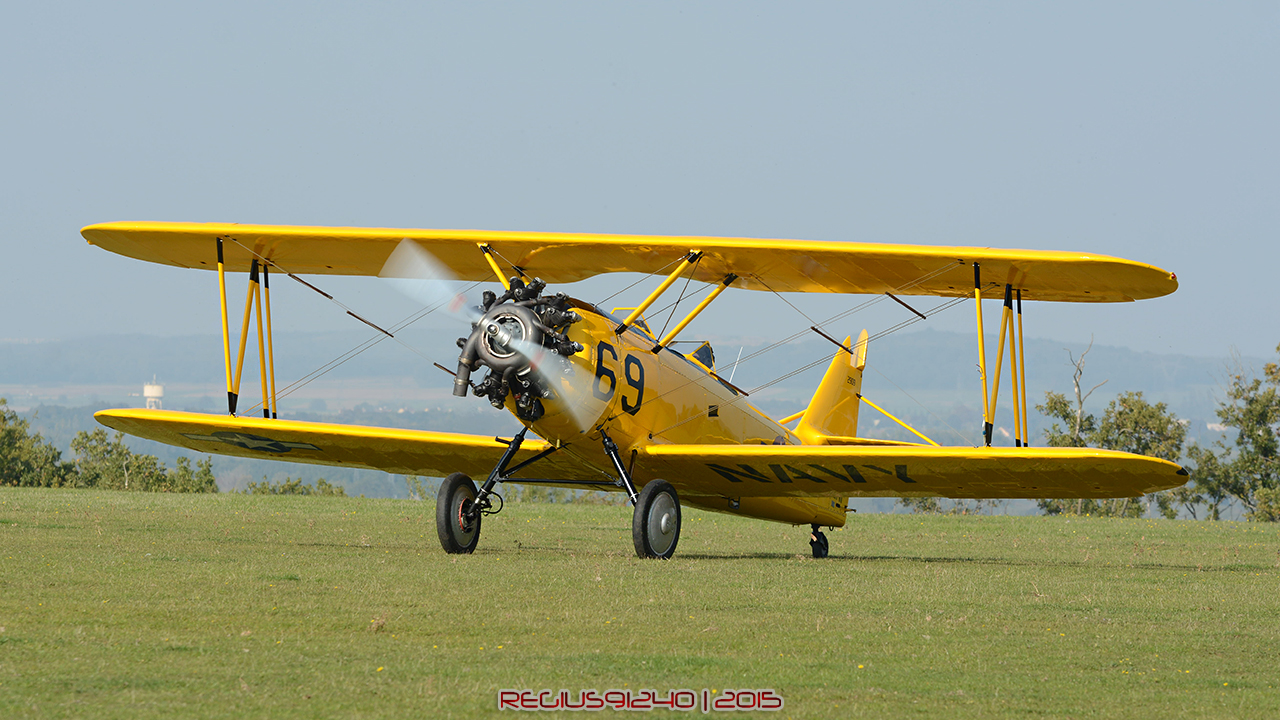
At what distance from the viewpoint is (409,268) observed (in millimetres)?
13500

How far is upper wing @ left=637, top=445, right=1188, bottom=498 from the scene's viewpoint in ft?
39.4

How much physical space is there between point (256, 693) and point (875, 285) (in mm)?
10414

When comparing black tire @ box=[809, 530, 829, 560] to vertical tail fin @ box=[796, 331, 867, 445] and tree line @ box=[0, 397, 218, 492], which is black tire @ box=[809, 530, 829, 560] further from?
tree line @ box=[0, 397, 218, 492]

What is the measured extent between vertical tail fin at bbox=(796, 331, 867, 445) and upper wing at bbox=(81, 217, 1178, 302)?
11.7 feet

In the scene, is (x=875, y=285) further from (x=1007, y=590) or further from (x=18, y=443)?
(x=18, y=443)

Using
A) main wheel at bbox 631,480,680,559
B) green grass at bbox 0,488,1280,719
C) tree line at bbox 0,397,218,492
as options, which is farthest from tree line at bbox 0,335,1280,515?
green grass at bbox 0,488,1280,719

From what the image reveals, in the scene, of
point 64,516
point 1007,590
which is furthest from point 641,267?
point 64,516

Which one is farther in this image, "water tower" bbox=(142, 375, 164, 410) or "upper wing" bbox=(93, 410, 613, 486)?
"water tower" bbox=(142, 375, 164, 410)

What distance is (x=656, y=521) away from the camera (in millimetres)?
11758

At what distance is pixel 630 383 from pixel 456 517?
2246 millimetres

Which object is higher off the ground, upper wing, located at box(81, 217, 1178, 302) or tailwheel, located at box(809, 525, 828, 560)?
upper wing, located at box(81, 217, 1178, 302)

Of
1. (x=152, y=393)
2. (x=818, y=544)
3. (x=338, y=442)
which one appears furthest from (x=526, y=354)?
(x=152, y=393)

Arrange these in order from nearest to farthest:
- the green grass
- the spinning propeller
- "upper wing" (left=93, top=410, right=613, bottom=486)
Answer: the green grass
the spinning propeller
"upper wing" (left=93, top=410, right=613, bottom=486)

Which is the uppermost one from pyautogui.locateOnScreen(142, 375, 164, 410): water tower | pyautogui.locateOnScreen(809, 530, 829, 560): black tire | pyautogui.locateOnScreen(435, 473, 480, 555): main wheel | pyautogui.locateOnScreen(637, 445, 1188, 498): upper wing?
pyautogui.locateOnScreen(142, 375, 164, 410): water tower
